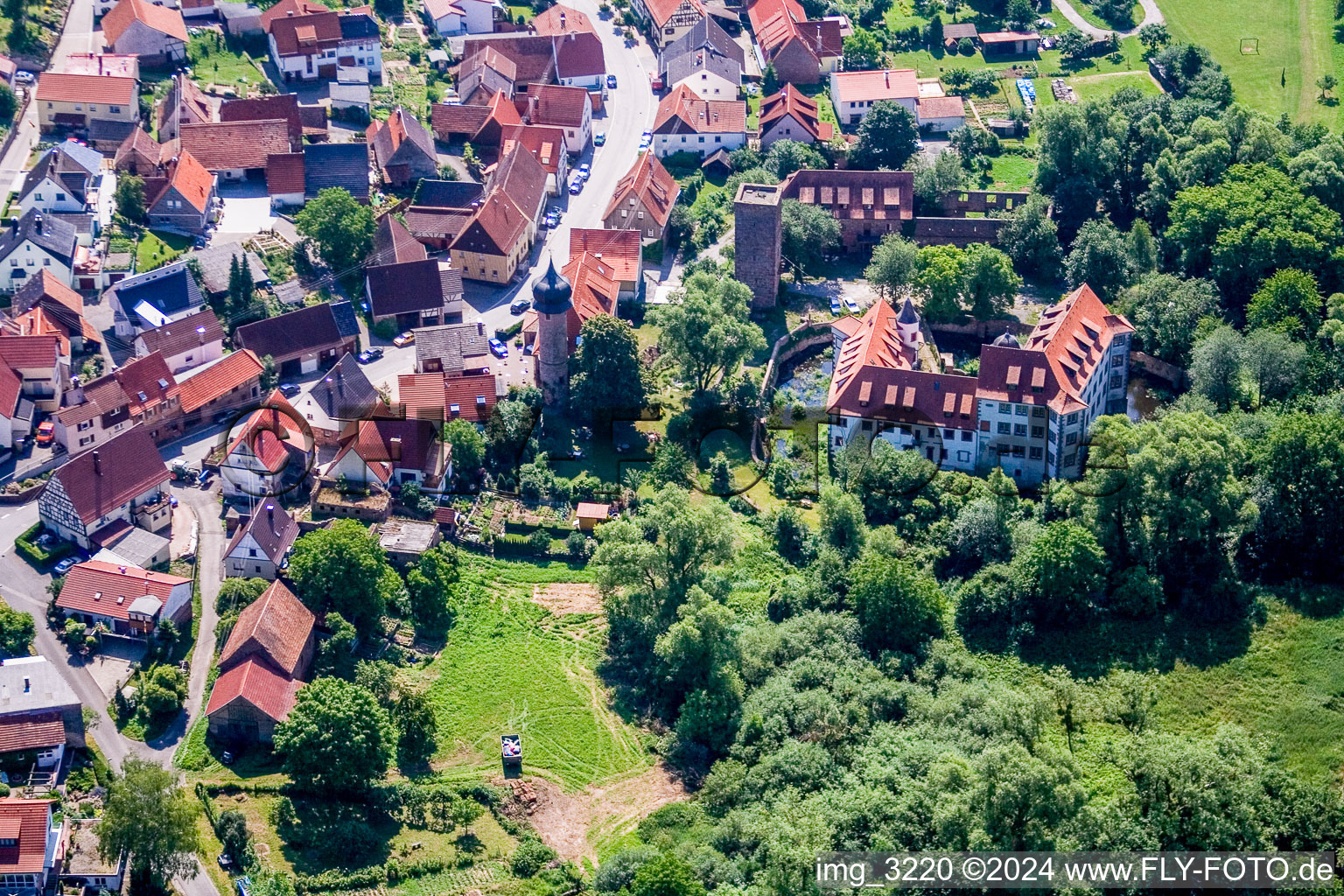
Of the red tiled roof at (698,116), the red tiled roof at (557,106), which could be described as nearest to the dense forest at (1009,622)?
the red tiled roof at (698,116)

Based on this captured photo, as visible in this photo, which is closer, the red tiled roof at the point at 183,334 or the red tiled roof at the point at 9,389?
the red tiled roof at the point at 9,389

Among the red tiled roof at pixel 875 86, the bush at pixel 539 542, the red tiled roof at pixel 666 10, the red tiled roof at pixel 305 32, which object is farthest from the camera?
the red tiled roof at pixel 666 10

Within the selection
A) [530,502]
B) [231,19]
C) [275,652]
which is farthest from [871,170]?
[275,652]

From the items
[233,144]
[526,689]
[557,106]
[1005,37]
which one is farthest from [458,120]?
[526,689]

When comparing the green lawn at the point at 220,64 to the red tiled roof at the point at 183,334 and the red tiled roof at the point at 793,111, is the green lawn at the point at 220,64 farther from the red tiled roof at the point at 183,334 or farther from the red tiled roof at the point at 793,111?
the red tiled roof at the point at 793,111

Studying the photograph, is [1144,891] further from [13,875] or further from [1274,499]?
[13,875]

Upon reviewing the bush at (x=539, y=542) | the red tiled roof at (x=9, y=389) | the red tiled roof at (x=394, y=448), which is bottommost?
the bush at (x=539, y=542)

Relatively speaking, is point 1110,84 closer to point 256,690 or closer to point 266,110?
point 266,110
